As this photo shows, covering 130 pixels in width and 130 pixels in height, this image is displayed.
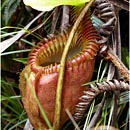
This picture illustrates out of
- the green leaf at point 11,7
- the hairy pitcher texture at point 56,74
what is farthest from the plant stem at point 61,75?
the green leaf at point 11,7

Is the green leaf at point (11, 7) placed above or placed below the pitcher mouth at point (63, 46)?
above

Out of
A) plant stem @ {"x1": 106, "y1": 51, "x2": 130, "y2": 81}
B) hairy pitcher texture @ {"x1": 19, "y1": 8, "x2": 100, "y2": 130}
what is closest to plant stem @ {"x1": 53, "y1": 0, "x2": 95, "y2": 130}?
hairy pitcher texture @ {"x1": 19, "y1": 8, "x2": 100, "y2": 130}

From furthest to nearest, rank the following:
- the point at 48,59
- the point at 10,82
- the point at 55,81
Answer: the point at 10,82 < the point at 48,59 < the point at 55,81

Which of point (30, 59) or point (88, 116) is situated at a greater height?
point (30, 59)

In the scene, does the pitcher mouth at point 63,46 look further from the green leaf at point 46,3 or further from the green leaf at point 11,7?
the green leaf at point 11,7

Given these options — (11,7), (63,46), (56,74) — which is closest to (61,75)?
(56,74)

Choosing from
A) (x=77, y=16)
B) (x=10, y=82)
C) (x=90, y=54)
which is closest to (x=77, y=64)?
(x=90, y=54)

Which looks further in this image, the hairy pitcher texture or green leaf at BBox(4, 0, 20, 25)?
green leaf at BBox(4, 0, 20, 25)

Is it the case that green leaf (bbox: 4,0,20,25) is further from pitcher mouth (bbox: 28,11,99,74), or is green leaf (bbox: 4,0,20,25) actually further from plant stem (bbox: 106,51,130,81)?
plant stem (bbox: 106,51,130,81)

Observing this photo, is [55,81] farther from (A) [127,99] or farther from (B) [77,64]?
(A) [127,99]
